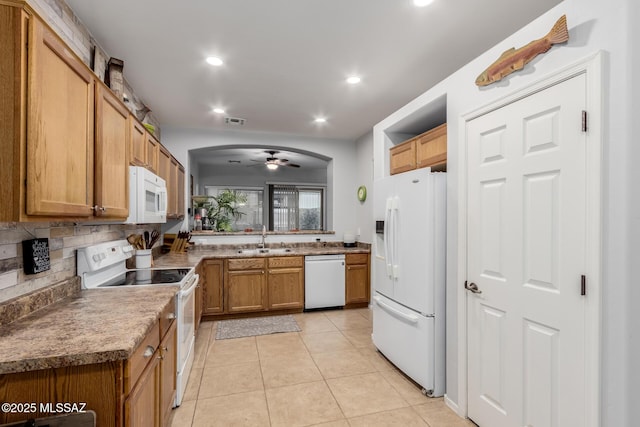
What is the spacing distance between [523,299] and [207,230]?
4243 mm

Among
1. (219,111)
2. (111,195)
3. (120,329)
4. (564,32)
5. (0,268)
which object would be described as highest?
(219,111)

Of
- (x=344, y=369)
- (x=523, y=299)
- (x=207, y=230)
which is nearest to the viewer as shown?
(x=523, y=299)

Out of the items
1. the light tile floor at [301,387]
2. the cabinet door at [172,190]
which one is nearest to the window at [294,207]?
the cabinet door at [172,190]

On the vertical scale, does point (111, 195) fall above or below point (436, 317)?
above

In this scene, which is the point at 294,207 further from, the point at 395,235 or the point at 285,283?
the point at 395,235

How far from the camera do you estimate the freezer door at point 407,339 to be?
2293 mm

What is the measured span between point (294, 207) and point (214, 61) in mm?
6007

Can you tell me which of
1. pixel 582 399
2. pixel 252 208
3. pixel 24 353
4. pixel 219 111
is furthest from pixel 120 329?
pixel 252 208

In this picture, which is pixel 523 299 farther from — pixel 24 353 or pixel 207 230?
pixel 207 230

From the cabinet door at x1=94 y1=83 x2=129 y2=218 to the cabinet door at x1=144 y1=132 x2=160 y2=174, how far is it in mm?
534

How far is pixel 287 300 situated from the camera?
4.21 m

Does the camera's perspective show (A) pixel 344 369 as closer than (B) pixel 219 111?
Yes

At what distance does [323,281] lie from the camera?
4.36 meters

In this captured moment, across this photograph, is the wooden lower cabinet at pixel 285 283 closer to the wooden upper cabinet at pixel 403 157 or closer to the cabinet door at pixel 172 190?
the cabinet door at pixel 172 190
